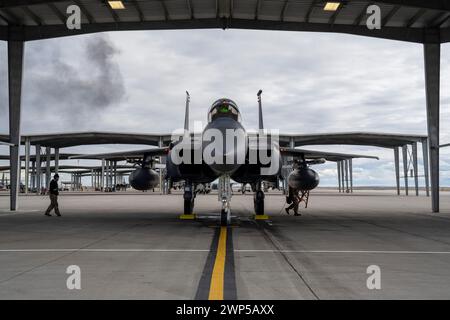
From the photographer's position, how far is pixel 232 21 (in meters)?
18.1

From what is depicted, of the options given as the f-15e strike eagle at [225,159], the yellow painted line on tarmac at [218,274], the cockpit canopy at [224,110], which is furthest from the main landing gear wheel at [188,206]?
the yellow painted line on tarmac at [218,274]

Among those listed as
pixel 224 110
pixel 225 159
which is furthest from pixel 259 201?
pixel 225 159

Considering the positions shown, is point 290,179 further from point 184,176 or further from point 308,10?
point 308,10

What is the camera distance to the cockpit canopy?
13.2 metres

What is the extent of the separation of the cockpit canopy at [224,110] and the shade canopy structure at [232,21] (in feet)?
17.2

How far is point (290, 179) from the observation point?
17.4 metres

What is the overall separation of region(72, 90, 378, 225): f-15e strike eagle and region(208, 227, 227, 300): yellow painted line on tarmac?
9.15 feet

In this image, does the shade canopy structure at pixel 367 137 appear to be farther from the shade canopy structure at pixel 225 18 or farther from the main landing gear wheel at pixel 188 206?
the main landing gear wheel at pixel 188 206

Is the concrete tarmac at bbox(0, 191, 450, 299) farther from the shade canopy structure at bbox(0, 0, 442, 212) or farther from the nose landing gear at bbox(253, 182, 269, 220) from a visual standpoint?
the shade canopy structure at bbox(0, 0, 442, 212)

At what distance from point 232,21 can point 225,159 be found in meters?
9.15

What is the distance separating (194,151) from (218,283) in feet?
27.0

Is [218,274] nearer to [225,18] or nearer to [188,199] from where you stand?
[188,199]
